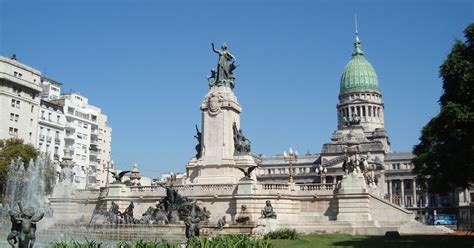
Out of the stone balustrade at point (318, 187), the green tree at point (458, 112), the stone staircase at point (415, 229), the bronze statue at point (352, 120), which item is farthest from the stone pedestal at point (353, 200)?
the bronze statue at point (352, 120)

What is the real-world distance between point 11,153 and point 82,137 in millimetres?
36529

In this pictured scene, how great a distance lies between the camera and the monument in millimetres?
47000

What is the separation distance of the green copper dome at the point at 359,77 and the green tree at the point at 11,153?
96017 mm

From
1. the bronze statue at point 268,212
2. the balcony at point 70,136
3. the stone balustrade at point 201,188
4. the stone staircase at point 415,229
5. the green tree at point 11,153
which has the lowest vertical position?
the stone staircase at point 415,229

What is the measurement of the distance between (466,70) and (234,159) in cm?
2411

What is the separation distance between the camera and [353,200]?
40.7 metres

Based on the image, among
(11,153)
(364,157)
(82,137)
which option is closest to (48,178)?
(11,153)

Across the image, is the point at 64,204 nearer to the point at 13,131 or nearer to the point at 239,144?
the point at 239,144

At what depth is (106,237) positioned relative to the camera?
32.4m

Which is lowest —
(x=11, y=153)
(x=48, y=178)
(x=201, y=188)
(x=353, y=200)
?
(x=353, y=200)

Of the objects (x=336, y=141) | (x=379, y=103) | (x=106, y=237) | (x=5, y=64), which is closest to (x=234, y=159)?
(x=106, y=237)

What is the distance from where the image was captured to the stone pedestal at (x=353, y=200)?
4016 centimetres

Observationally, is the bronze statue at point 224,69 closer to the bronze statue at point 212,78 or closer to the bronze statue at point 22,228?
the bronze statue at point 212,78

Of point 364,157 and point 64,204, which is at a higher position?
point 364,157
